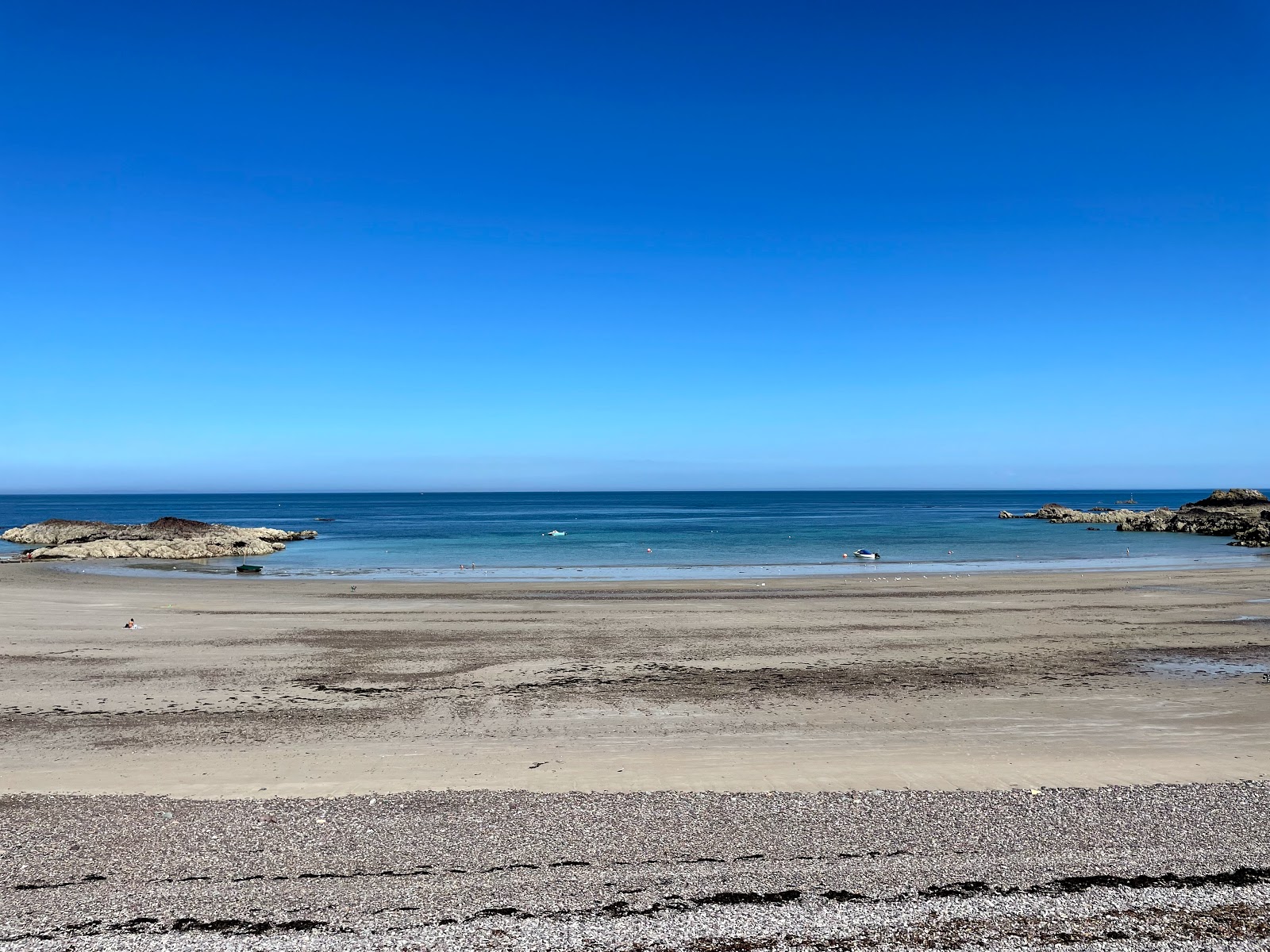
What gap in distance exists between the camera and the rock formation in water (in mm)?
63700

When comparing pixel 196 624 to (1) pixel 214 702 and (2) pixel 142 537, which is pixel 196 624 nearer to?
(1) pixel 214 702

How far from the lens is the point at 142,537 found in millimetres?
53188

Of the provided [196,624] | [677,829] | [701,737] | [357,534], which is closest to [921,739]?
[701,737]

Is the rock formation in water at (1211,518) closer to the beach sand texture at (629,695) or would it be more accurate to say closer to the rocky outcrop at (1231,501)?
the rocky outcrop at (1231,501)

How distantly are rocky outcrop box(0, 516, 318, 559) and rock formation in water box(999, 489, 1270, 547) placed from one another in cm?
6947

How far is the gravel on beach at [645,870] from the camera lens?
18.6 ft

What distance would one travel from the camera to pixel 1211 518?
74.6m

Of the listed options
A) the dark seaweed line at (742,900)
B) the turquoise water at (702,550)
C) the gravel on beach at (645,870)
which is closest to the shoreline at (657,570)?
the turquoise water at (702,550)

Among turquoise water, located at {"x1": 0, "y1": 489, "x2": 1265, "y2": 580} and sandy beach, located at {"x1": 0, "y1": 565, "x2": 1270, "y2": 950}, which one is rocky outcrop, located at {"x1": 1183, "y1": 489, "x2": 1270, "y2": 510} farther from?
sandy beach, located at {"x1": 0, "y1": 565, "x2": 1270, "y2": 950}

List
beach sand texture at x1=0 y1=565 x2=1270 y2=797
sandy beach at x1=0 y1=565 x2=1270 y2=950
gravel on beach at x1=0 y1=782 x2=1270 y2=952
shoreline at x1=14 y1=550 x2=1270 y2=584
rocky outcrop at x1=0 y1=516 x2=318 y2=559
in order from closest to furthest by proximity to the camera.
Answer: gravel on beach at x1=0 y1=782 x2=1270 y2=952 < sandy beach at x1=0 y1=565 x2=1270 y2=950 < beach sand texture at x1=0 y1=565 x2=1270 y2=797 < shoreline at x1=14 y1=550 x2=1270 y2=584 < rocky outcrop at x1=0 y1=516 x2=318 y2=559

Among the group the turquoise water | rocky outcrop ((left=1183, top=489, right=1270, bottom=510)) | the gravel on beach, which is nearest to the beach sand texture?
the gravel on beach

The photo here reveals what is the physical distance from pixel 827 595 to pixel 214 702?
68.3 feet

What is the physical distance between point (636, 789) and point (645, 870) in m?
2.30

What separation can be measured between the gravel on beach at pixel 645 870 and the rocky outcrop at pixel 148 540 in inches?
1749
